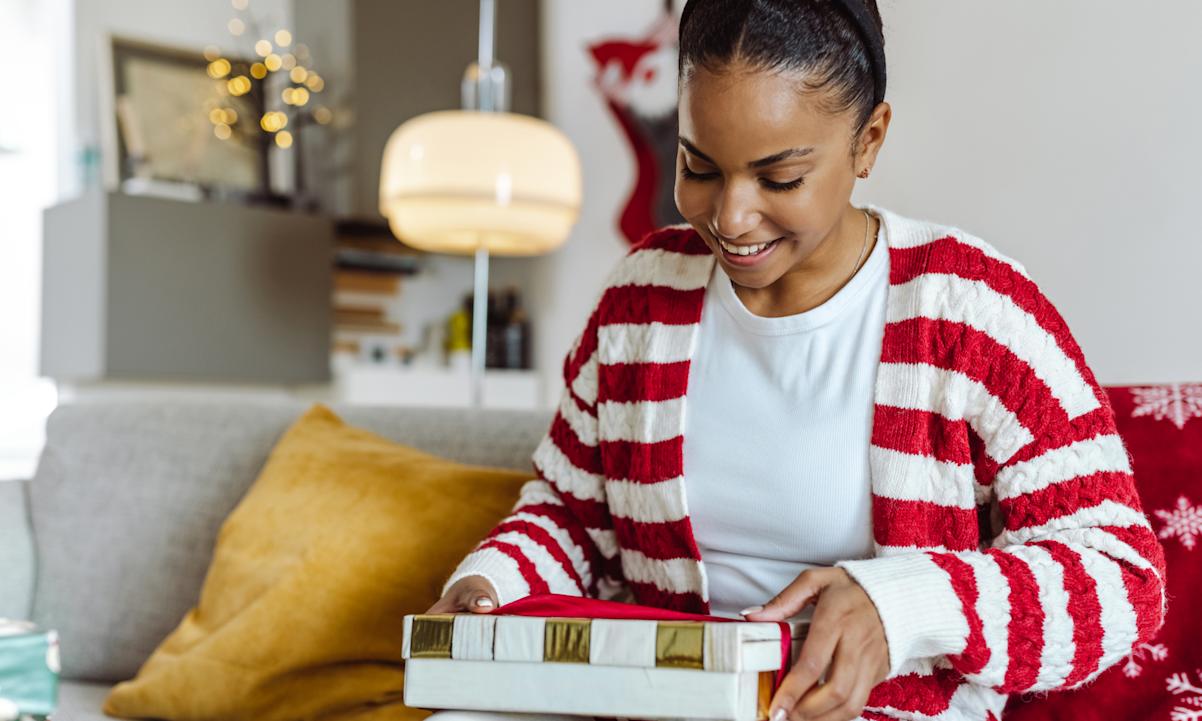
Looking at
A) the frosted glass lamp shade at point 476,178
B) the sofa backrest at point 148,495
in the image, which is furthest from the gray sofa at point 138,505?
the frosted glass lamp shade at point 476,178

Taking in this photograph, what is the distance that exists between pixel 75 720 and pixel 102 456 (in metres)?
0.44

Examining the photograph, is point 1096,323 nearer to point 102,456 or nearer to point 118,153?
point 102,456

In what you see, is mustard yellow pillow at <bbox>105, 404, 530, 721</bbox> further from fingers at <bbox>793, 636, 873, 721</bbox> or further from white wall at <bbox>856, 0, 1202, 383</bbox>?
white wall at <bbox>856, 0, 1202, 383</bbox>

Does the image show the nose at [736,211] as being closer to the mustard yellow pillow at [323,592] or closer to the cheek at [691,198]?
the cheek at [691,198]

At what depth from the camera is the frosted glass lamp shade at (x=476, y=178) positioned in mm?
2867

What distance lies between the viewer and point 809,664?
2.58 feet

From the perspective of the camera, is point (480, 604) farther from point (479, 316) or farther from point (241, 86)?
point (241, 86)

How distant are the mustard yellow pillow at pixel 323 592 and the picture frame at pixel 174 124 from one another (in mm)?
2463

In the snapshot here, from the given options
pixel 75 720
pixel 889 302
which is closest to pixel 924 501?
pixel 889 302

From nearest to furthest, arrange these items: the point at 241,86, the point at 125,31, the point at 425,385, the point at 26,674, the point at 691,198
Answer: the point at 26,674
the point at 691,198
the point at 425,385
the point at 241,86
the point at 125,31

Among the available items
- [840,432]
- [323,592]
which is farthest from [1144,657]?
[323,592]

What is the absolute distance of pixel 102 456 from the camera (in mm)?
1767

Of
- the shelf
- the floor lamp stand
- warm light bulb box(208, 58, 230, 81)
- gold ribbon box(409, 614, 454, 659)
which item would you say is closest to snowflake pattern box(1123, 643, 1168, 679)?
gold ribbon box(409, 614, 454, 659)

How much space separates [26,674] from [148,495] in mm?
1035
